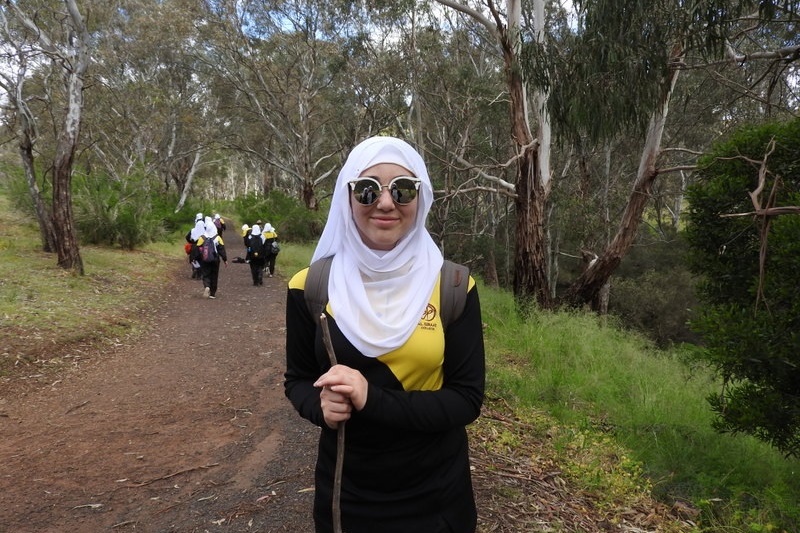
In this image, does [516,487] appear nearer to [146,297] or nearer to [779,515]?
[779,515]

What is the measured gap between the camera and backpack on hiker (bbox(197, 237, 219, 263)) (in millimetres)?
8703

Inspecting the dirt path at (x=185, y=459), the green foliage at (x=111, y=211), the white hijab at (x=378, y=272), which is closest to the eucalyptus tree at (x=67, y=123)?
the green foliage at (x=111, y=211)

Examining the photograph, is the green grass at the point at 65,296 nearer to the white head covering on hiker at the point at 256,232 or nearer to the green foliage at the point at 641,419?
the white head covering on hiker at the point at 256,232

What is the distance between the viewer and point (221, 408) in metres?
4.58

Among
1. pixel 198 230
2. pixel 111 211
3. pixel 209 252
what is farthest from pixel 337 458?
pixel 111 211

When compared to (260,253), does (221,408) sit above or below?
below

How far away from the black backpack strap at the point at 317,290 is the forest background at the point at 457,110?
199 inches

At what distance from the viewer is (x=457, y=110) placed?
15.5m

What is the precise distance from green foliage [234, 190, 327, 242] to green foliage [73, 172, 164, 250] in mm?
5991

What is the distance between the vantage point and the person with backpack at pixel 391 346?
1.31 meters

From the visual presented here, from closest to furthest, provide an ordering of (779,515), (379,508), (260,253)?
1. (379,508)
2. (779,515)
3. (260,253)

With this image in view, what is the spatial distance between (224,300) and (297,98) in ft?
45.2

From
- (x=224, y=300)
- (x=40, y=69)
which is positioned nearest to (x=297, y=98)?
(x=40, y=69)

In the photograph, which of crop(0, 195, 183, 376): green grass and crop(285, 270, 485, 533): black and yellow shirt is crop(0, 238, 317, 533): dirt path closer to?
crop(0, 195, 183, 376): green grass
